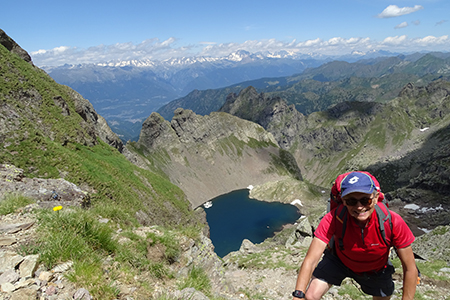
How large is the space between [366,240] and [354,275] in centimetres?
143

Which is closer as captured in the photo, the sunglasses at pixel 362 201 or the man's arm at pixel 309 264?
the sunglasses at pixel 362 201

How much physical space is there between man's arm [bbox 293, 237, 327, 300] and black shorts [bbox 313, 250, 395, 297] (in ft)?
3.07

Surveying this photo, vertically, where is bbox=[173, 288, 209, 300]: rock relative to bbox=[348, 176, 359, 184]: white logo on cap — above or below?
below

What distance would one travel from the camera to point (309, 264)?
5629mm

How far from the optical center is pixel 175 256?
10.4 m

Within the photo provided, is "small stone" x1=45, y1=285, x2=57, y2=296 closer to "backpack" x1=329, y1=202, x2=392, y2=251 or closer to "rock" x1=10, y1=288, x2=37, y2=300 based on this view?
"rock" x1=10, y1=288, x2=37, y2=300

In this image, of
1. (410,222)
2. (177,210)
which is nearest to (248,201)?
(410,222)

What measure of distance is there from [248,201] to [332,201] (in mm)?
170044

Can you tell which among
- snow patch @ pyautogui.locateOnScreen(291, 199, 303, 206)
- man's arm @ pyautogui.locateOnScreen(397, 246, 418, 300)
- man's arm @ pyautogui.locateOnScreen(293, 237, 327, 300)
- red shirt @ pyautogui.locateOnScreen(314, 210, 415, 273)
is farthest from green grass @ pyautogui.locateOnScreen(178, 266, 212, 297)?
snow patch @ pyautogui.locateOnScreen(291, 199, 303, 206)

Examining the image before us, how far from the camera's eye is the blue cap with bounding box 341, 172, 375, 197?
16.6 feet

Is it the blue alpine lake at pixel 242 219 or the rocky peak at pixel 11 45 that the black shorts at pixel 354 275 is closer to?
the rocky peak at pixel 11 45

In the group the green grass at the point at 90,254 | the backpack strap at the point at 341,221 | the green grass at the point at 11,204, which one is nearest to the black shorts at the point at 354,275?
the backpack strap at the point at 341,221

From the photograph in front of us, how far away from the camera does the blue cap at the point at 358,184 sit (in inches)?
199

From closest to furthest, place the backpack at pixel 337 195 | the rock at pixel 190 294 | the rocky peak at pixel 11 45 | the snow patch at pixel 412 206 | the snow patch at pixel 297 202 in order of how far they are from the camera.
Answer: the backpack at pixel 337 195, the rock at pixel 190 294, the rocky peak at pixel 11 45, the snow patch at pixel 412 206, the snow patch at pixel 297 202
